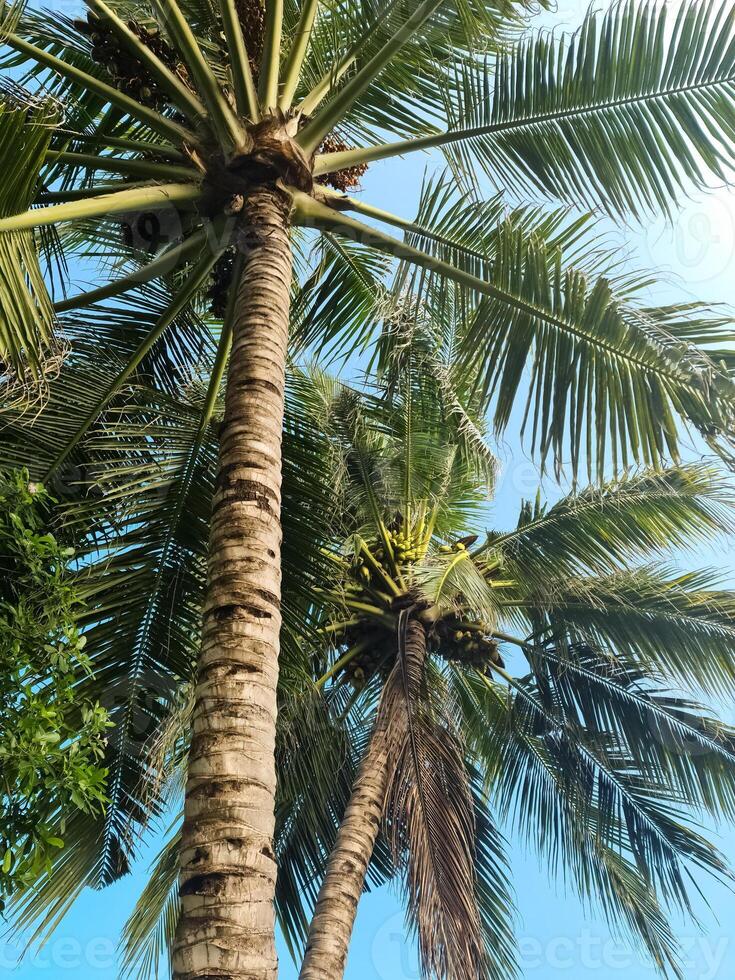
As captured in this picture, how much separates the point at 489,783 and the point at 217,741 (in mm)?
7574

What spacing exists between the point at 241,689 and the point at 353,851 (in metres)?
4.17

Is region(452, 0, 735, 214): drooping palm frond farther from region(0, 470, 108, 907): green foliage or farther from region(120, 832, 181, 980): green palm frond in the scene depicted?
region(120, 832, 181, 980): green palm frond

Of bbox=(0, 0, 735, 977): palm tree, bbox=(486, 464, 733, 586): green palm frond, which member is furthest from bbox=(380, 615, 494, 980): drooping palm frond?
bbox=(0, 0, 735, 977): palm tree

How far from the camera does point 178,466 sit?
5.42 metres

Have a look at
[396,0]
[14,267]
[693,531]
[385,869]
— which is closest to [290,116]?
[396,0]

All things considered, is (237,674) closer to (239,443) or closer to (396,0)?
(239,443)

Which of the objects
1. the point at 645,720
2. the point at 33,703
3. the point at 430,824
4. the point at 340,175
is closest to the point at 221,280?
the point at 340,175

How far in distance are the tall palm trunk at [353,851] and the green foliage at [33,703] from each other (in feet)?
10.2

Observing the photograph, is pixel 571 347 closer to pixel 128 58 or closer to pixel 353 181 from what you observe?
pixel 353 181

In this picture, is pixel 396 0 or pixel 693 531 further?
pixel 693 531

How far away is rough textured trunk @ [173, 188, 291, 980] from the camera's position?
7.63ft

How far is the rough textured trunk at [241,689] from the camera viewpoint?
233 cm

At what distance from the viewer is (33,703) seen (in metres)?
3.02

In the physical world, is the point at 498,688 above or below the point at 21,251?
above
